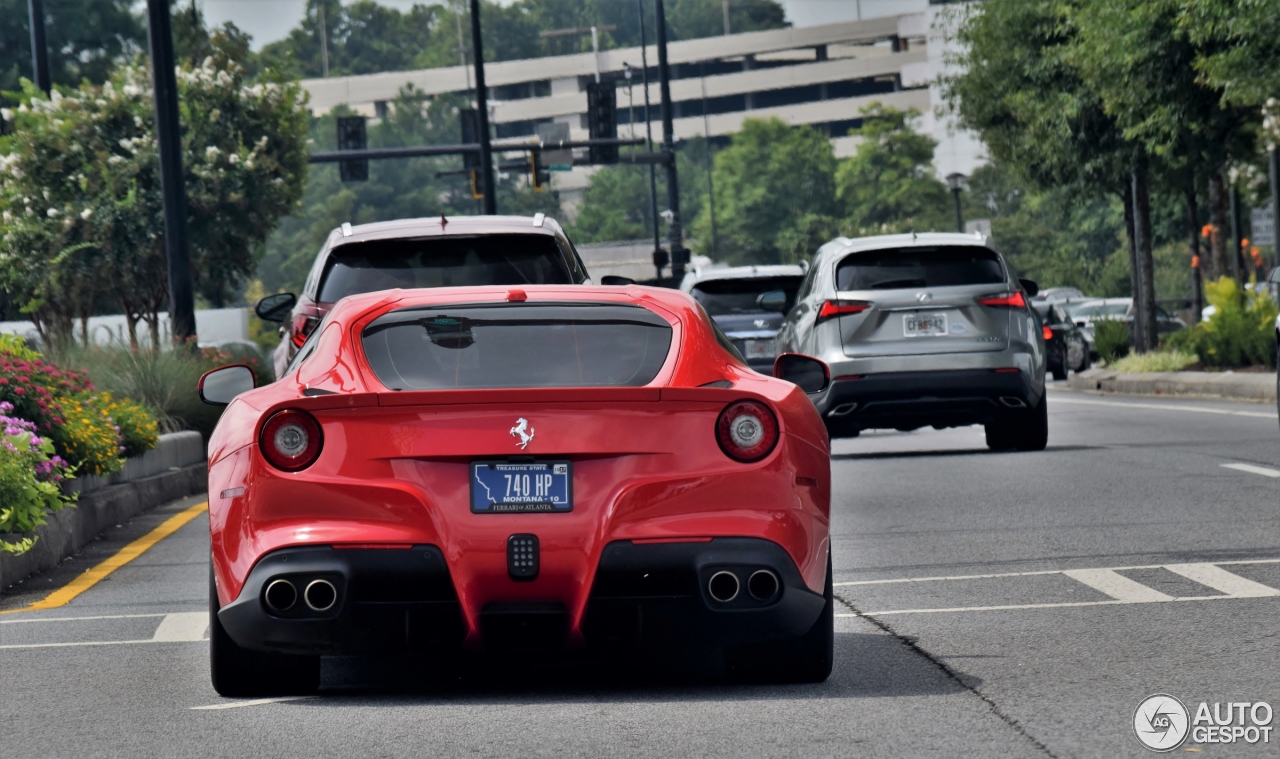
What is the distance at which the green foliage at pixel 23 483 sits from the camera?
10438 mm

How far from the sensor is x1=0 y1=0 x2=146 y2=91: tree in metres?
62.1

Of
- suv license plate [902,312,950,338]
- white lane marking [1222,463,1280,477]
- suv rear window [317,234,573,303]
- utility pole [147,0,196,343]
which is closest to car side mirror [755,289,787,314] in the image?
suv license plate [902,312,950,338]

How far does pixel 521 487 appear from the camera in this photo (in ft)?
19.9

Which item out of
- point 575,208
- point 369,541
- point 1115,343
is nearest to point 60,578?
point 369,541

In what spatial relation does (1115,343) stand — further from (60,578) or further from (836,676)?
(836,676)

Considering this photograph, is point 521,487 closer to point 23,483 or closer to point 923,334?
point 23,483

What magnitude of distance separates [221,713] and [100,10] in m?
59.8

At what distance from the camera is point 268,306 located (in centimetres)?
1396

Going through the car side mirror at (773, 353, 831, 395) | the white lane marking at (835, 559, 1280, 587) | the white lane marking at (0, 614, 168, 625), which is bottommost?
the white lane marking at (835, 559, 1280, 587)

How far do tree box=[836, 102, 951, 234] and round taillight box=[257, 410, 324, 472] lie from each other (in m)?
104

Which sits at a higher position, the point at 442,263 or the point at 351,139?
the point at 351,139

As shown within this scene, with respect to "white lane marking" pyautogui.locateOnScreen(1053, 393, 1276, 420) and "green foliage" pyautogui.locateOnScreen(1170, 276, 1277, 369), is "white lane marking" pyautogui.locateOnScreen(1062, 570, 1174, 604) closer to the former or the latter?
"white lane marking" pyautogui.locateOnScreen(1053, 393, 1276, 420)

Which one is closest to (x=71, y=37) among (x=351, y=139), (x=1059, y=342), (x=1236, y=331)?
(x=351, y=139)

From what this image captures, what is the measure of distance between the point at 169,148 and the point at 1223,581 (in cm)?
1403
